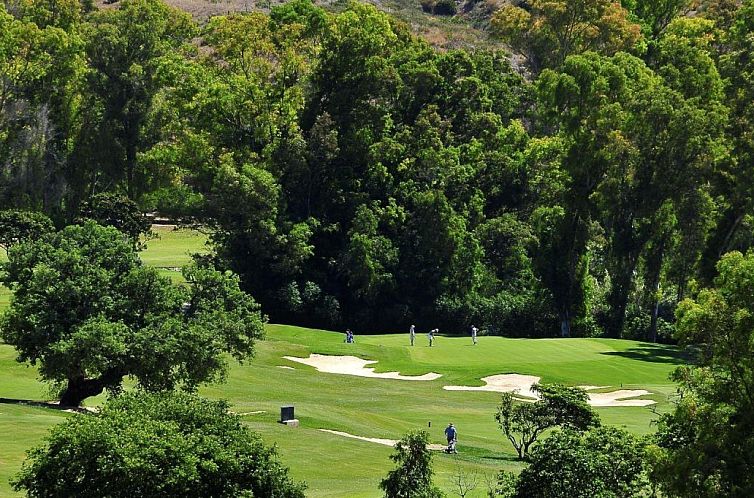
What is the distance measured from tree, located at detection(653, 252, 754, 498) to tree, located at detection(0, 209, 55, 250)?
5392 cm

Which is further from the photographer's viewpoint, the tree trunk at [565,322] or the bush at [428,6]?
the bush at [428,6]

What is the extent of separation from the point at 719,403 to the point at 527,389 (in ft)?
105

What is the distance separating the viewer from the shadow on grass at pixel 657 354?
6469 cm

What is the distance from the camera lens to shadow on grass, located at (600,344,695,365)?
6469cm

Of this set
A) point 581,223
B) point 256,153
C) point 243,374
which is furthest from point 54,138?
point 243,374

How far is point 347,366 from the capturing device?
2264 inches

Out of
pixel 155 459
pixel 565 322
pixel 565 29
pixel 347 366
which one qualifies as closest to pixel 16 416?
pixel 155 459

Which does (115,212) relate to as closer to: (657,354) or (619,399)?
(657,354)

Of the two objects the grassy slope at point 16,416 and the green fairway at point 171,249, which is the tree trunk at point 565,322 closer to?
the green fairway at point 171,249

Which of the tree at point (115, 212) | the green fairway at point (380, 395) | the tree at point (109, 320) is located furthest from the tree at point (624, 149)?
the tree at point (109, 320)

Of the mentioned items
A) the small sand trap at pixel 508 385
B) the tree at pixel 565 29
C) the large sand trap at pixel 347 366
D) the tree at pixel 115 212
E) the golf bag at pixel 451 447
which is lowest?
the golf bag at pixel 451 447

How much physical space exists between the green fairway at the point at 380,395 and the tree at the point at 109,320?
2.01 meters

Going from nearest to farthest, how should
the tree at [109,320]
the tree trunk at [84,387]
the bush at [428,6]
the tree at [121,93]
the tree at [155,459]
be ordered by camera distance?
the tree at [155,459] < the tree at [109,320] < the tree trunk at [84,387] < the tree at [121,93] < the bush at [428,6]

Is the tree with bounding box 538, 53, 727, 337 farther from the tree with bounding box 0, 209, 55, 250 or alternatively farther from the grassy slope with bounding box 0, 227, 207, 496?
the grassy slope with bounding box 0, 227, 207, 496
